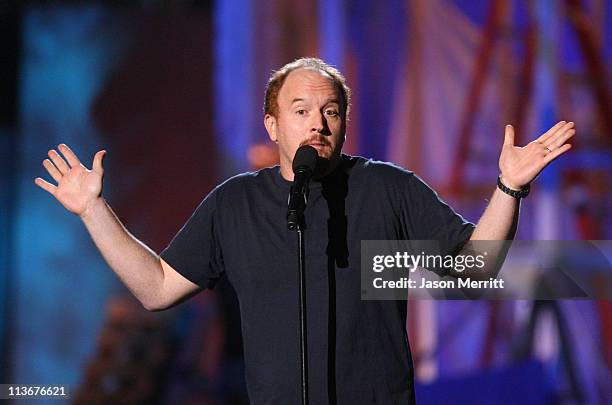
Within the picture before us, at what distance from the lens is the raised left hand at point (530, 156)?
1.89 meters

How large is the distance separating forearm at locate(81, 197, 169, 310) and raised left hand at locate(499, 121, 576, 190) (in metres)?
Result: 0.91

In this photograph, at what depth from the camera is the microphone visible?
1.65 metres

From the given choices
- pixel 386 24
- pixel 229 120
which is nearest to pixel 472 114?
pixel 386 24

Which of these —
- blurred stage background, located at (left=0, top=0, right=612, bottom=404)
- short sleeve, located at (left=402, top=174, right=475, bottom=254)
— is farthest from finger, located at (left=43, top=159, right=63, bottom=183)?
blurred stage background, located at (left=0, top=0, right=612, bottom=404)

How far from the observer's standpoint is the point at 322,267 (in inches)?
75.5

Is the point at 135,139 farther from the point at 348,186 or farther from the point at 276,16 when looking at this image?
the point at 348,186

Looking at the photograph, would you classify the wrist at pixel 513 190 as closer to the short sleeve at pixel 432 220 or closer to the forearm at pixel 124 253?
the short sleeve at pixel 432 220

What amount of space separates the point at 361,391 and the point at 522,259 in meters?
2.08

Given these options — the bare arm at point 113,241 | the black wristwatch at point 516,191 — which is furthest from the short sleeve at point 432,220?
the bare arm at point 113,241

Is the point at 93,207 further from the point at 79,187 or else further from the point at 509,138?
the point at 509,138

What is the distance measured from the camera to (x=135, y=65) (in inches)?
158

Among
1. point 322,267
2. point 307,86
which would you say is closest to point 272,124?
point 307,86

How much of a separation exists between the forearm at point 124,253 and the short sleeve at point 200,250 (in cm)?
6

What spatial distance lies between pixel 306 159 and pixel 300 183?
0.09 m
